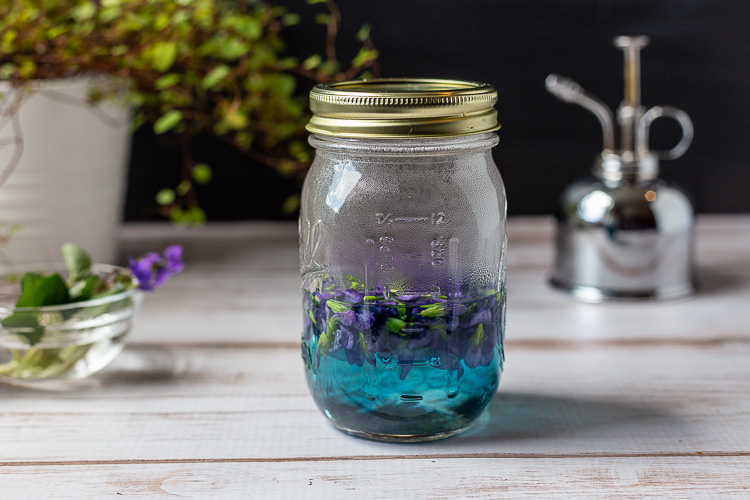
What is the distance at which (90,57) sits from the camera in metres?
1.06

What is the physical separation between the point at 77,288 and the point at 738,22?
1.08 meters

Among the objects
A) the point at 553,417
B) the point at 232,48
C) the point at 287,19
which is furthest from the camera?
the point at 287,19

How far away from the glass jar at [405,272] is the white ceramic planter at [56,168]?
0.52 metres

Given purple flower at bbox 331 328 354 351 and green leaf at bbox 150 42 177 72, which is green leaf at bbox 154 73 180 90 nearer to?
green leaf at bbox 150 42 177 72

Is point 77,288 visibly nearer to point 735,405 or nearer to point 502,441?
point 502,441

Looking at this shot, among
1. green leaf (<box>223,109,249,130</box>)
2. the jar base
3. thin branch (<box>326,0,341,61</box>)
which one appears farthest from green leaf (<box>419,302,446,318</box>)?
thin branch (<box>326,0,341,61</box>)

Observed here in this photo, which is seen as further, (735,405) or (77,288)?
(77,288)

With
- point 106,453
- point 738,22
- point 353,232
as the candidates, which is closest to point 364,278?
point 353,232

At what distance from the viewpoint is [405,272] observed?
646mm

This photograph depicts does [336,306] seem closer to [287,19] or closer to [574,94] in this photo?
[574,94]

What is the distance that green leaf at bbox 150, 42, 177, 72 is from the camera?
1.05 metres

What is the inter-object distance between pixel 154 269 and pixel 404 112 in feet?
1.26

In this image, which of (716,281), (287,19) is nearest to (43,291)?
(287,19)

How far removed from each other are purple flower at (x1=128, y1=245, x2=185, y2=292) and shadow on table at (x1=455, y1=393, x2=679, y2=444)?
13.3 inches
